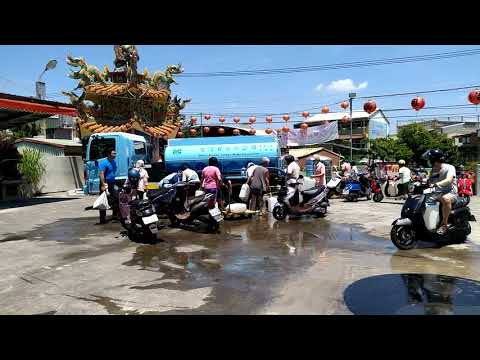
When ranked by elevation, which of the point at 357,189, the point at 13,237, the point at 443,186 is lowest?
the point at 13,237

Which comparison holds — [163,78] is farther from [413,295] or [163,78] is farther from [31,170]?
[413,295]

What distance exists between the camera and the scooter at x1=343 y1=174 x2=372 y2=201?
13.3 metres

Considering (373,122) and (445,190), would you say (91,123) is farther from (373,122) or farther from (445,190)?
(373,122)

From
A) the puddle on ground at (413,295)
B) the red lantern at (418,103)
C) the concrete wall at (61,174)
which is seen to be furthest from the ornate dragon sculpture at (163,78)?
the puddle on ground at (413,295)

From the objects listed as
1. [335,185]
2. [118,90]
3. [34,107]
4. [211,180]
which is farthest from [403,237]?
[118,90]

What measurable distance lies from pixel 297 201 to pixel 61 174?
14072mm

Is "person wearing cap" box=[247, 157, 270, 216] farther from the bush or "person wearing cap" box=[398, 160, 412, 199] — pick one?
the bush

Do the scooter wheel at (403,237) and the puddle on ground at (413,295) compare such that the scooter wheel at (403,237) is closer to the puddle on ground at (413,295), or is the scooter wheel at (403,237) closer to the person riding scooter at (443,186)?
the person riding scooter at (443,186)

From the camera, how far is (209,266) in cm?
563
